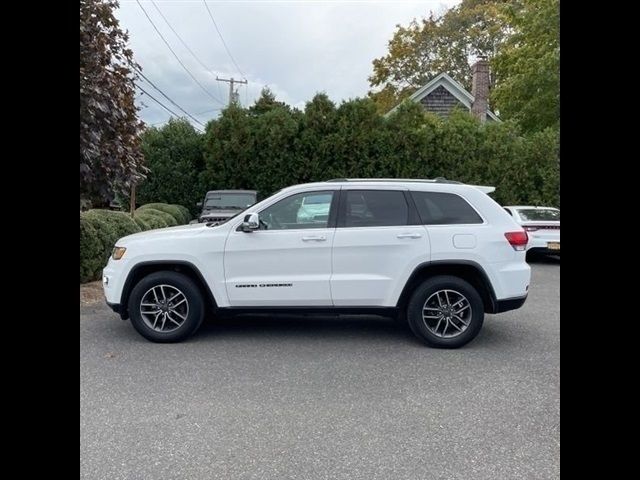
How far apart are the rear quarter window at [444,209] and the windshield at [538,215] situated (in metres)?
7.00

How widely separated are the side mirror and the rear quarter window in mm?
1767

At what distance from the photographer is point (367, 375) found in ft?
14.6

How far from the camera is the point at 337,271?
206 inches

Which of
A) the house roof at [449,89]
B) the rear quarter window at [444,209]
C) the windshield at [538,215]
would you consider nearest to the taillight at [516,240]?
the rear quarter window at [444,209]

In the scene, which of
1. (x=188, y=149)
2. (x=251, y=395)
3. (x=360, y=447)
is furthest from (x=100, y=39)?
(x=188, y=149)

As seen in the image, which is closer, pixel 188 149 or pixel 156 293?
pixel 156 293

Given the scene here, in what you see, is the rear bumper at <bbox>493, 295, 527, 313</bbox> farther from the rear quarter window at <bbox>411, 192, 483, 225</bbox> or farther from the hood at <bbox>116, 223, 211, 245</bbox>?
the hood at <bbox>116, 223, 211, 245</bbox>

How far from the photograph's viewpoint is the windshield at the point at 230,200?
13625 mm

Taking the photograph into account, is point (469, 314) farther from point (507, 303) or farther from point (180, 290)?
point (180, 290)

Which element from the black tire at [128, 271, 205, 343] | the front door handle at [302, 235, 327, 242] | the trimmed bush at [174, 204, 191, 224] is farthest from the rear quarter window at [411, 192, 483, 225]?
the trimmed bush at [174, 204, 191, 224]
